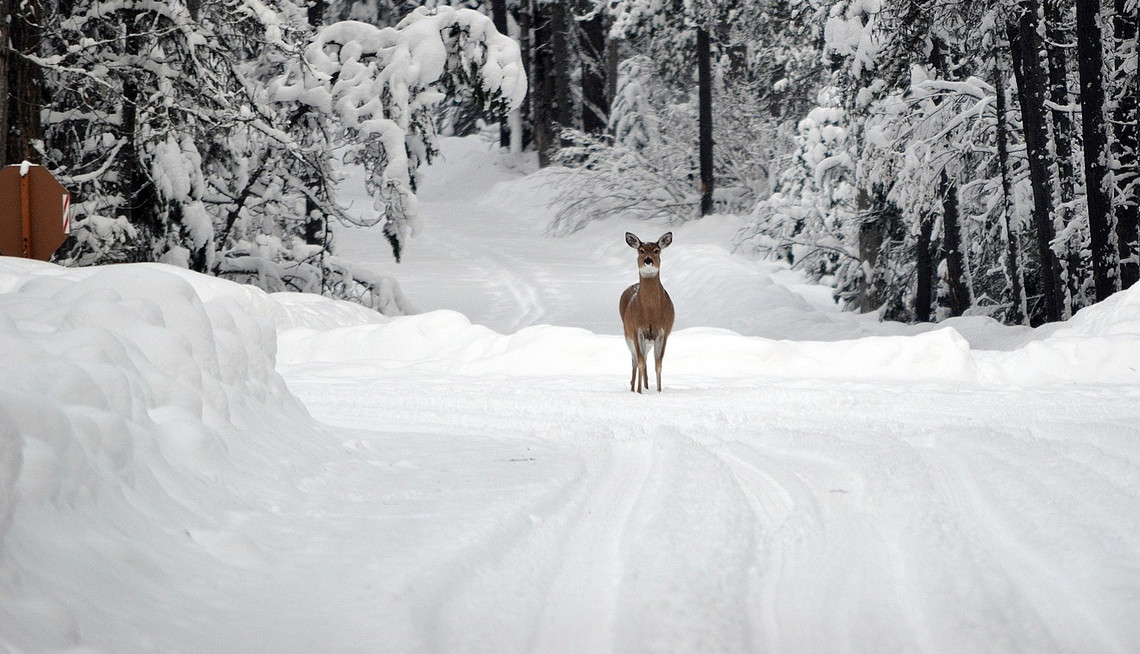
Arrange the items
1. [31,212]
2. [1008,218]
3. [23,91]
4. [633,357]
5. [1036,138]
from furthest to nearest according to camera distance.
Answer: [1008,218]
[1036,138]
[23,91]
[31,212]
[633,357]

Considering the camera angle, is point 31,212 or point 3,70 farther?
point 3,70

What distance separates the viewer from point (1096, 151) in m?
14.0

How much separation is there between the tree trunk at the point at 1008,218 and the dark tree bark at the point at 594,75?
83.3ft

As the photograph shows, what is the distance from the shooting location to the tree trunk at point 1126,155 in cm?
1438

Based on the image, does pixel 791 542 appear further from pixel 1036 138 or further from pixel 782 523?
pixel 1036 138

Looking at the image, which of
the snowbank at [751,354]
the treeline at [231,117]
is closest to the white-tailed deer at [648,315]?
the snowbank at [751,354]

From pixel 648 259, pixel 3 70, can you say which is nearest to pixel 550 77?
pixel 3 70

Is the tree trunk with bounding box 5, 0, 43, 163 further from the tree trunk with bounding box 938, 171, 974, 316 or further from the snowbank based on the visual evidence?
the tree trunk with bounding box 938, 171, 974, 316

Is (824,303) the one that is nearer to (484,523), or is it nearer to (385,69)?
(385,69)

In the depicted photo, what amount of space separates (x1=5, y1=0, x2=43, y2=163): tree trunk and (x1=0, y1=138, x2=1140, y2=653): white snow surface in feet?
15.3

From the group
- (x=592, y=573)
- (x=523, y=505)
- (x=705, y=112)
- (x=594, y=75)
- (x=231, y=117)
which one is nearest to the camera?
(x=592, y=573)

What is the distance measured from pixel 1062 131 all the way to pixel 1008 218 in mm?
1530

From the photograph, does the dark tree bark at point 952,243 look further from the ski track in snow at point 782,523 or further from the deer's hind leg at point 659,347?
the ski track in snow at point 782,523

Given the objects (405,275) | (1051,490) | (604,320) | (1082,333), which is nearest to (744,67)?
(405,275)
